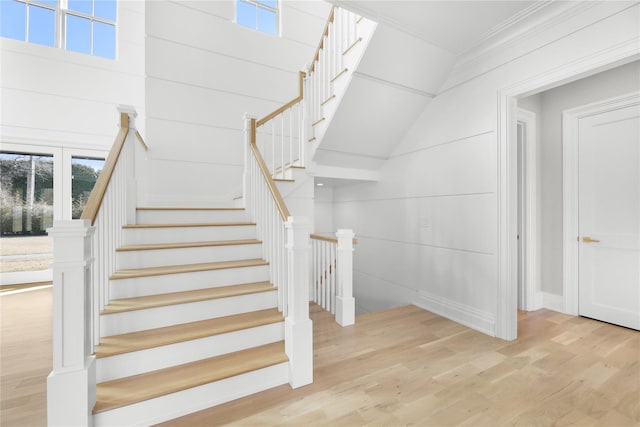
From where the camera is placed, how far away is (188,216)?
2.93 metres

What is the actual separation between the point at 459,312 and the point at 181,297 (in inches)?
107

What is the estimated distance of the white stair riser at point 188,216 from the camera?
2.82 m

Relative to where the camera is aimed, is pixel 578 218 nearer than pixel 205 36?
Yes

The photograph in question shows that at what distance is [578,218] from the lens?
3.11m

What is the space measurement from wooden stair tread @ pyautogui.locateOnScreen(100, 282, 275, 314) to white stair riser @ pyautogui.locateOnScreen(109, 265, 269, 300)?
0.04 m

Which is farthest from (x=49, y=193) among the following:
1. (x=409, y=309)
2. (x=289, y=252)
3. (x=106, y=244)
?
(x=409, y=309)

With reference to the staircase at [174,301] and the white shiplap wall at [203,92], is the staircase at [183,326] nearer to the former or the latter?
the staircase at [174,301]

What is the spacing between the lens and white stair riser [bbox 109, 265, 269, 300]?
2098 millimetres

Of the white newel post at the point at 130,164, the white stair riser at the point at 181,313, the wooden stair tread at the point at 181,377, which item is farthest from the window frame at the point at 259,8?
the wooden stair tread at the point at 181,377

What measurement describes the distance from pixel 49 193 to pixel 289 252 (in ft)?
15.1

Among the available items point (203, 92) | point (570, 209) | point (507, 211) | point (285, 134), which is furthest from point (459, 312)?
point (203, 92)

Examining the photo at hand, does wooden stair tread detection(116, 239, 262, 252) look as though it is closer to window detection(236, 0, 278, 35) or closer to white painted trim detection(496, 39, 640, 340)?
white painted trim detection(496, 39, 640, 340)

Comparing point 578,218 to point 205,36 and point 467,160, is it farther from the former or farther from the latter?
point 205,36

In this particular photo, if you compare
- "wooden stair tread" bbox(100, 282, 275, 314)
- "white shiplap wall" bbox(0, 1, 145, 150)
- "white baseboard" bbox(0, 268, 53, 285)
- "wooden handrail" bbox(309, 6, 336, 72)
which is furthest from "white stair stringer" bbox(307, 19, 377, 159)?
"white baseboard" bbox(0, 268, 53, 285)
